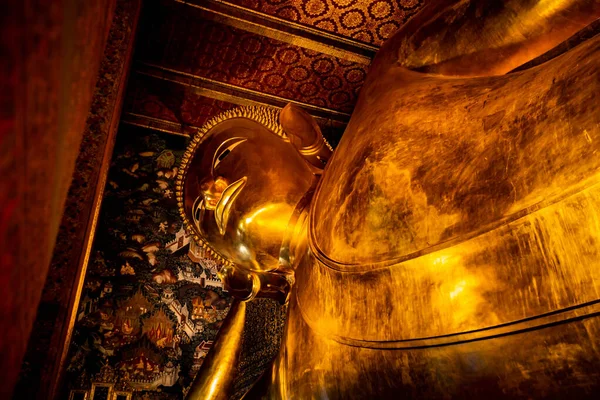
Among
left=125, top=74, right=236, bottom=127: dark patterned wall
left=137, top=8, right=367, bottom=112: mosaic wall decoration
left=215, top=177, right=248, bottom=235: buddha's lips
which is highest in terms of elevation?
left=137, top=8, right=367, bottom=112: mosaic wall decoration

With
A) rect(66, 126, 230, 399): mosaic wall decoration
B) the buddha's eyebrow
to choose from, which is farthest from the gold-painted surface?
rect(66, 126, 230, 399): mosaic wall decoration

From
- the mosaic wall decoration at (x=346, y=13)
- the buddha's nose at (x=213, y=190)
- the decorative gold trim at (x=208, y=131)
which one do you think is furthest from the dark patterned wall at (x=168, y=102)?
the buddha's nose at (x=213, y=190)

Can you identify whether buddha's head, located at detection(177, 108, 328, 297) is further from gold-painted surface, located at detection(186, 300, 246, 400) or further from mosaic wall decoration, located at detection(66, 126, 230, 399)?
mosaic wall decoration, located at detection(66, 126, 230, 399)

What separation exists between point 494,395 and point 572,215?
31 centimetres

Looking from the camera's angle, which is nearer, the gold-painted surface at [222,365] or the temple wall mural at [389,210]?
the temple wall mural at [389,210]

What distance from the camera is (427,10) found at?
1244mm

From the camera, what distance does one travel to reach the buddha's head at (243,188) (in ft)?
4.72

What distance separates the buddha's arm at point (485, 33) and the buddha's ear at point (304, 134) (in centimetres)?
33

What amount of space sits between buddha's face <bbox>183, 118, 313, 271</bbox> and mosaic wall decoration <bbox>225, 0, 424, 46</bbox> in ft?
3.30

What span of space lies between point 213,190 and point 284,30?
51.3 inches

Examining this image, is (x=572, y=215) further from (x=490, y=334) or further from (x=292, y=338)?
(x=292, y=338)

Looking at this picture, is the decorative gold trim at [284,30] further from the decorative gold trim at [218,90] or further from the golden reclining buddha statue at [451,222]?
the golden reclining buddha statue at [451,222]

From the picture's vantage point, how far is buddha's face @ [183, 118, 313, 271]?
144cm

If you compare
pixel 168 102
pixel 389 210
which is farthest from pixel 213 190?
pixel 168 102
